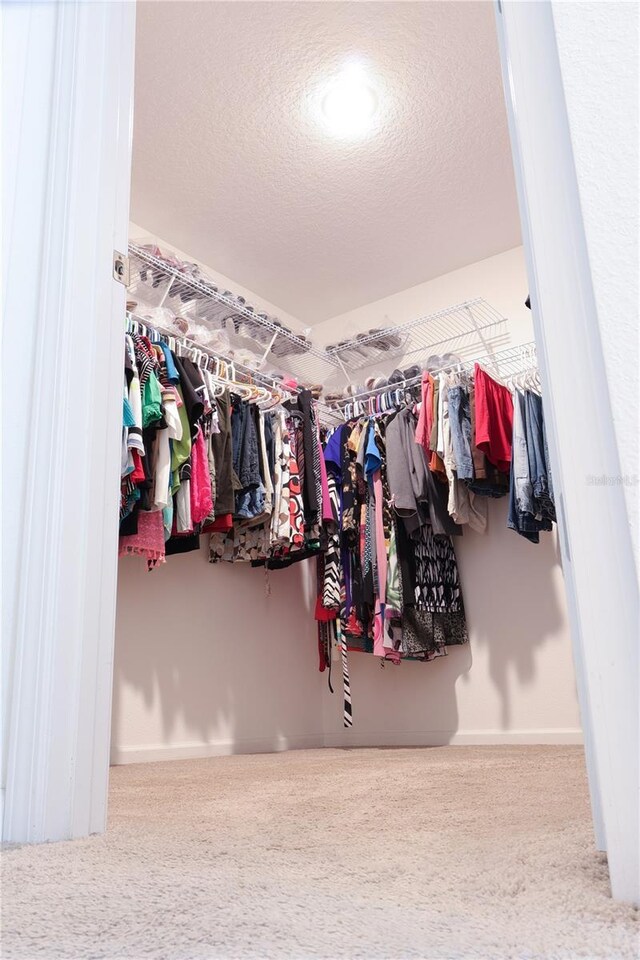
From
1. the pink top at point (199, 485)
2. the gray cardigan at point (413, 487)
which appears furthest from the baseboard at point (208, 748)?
the gray cardigan at point (413, 487)

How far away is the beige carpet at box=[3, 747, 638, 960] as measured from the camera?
638 millimetres

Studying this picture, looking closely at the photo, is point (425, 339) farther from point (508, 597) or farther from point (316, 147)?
point (508, 597)

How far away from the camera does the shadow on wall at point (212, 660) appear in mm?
3096

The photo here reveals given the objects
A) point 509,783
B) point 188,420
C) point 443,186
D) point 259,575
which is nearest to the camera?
point 509,783

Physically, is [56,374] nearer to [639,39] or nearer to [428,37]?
[639,39]

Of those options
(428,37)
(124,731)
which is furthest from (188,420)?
(428,37)

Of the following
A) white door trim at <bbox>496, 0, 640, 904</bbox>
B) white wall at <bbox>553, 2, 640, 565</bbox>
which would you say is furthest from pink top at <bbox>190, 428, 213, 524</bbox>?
white wall at <bbox>553, 2, 640, 565</bbox>

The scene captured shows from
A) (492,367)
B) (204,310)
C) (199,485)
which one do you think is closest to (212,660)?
(199,485)

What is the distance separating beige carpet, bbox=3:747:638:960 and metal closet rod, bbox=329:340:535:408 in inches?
92.9

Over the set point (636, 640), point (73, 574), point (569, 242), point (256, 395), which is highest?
point (256, 395)

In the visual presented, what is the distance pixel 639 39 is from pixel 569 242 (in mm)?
215

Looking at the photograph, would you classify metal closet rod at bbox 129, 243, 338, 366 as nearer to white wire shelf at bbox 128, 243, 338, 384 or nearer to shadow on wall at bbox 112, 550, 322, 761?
white wire shelf at bbox 128, 243, 338, 384

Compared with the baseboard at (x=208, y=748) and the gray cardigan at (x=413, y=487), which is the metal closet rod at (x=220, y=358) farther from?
the baseboard at (x=208, y=748)

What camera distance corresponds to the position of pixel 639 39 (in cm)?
79
